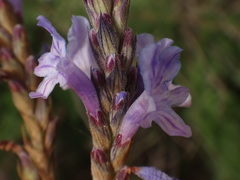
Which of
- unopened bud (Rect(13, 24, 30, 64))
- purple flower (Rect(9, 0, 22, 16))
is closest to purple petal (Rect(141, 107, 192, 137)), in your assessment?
unopened bud (Rect(13, 24, 30, 64))

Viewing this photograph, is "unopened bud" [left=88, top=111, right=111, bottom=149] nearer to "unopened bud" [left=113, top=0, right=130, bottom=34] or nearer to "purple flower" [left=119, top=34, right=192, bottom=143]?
"purple flower" [left=119, top=34, right=192, bottom=143]

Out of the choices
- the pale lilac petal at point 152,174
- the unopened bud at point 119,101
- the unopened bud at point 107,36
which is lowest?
the pale lilac petal at point 152,174

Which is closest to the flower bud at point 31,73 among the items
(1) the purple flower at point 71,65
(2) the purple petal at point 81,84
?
(1) the purple flower at point 71,65

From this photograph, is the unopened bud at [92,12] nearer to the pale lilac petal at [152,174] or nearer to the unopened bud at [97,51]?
the unopened bud at [97,51]

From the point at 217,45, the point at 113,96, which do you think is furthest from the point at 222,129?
the point at 113,96

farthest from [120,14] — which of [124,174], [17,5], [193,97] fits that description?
[193,97]

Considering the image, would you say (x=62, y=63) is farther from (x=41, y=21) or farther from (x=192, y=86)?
(x=192, y=86)
